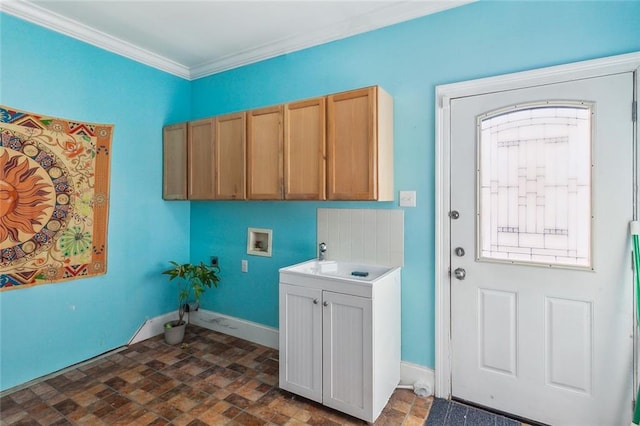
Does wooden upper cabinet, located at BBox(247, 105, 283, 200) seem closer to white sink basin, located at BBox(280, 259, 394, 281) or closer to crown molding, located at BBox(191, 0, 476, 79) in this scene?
white sink basin, located at BBox(280, 259, 394, 281)

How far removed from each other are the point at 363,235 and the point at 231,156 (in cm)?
132

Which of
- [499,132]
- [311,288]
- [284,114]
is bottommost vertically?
[311,288]

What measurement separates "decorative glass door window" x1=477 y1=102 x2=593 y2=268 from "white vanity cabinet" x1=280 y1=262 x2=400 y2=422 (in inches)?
29.9

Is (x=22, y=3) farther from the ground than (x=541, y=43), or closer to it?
farther from the ground

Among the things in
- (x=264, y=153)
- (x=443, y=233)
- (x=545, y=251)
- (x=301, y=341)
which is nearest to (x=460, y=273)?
(x=443, y=233)

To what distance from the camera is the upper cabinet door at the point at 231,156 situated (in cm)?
273

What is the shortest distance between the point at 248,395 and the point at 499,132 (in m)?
2.43

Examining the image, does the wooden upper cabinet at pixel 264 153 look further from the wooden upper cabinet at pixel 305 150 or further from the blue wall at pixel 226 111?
→ the blue wall at pixel 226 111

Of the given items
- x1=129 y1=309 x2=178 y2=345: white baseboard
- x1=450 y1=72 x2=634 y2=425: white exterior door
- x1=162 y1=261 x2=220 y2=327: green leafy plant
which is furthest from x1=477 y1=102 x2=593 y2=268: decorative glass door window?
x1=129 y1=309 x2=178 y2=345: white baseboard

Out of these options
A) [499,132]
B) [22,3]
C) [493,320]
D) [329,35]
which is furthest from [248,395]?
[22,3]

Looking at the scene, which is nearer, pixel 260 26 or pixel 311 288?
pixel 311 288

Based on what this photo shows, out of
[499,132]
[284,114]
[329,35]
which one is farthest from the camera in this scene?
[329,35]

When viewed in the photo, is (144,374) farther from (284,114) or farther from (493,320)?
(493,320)

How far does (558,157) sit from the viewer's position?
1.90 metres
